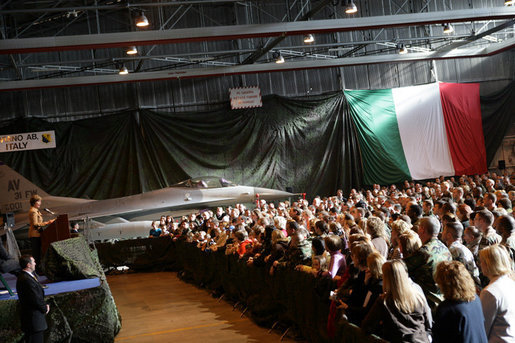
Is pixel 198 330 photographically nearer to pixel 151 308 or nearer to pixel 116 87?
pixel 151 308

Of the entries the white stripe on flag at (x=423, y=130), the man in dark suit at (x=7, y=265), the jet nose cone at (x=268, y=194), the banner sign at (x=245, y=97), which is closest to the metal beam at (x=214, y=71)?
the banner sign at (x=245, y=97)

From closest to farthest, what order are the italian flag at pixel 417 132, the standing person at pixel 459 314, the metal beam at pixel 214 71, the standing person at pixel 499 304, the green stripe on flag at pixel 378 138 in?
the standing person at pixel 459 314, the standing person at pixel 499 304, the metal beam at pixel 214 71, the green stripe on flag at pixel 378 138, the italian flag at pixel 417 132

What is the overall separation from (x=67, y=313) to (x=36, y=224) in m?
2.97

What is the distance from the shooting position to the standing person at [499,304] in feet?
11.8

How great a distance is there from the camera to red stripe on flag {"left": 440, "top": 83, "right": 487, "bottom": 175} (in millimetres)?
25984

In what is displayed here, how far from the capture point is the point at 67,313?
7129 mm

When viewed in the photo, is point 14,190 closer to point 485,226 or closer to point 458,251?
point 485,226

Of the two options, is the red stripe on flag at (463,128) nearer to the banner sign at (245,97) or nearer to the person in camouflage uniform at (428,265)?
the banner sign at (245,97)

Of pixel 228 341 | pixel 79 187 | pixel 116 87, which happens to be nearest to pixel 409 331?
pixel 228 341

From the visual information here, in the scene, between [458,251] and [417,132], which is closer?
[458,251]

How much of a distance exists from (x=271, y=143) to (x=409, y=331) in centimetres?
2133

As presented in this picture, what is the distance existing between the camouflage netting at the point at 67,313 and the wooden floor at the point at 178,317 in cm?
127

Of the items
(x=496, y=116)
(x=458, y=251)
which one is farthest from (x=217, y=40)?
(x=496, y=116)

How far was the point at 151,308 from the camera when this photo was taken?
11117 millimetres
